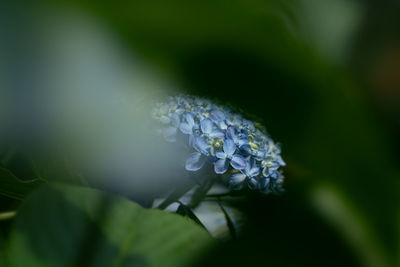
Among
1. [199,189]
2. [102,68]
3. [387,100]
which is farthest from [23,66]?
[199,189]

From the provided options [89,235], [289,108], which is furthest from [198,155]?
[289,108]

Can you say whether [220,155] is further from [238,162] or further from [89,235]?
[89,235]

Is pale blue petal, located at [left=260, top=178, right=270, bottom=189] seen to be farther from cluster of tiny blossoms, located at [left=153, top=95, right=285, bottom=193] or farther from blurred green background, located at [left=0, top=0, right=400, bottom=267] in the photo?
blurred green background, located at [left=0, top=0, right=400, bottom=267]

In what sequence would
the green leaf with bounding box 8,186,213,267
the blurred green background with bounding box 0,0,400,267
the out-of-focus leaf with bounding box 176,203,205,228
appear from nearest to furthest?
the blurred green background with bounding box 0,0,400,267 < the green leaf with bounding box 8,186,213,267 < the out-of-focus leaf with bounding box 176,203,205,228

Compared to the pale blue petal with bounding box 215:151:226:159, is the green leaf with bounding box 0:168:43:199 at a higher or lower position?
lower

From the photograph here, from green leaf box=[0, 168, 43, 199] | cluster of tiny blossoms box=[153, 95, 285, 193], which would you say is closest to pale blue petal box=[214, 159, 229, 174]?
cluster of tiny blossoms box=[153, 95, 285, 193]

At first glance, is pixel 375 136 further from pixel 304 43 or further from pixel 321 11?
pixel 321 11
